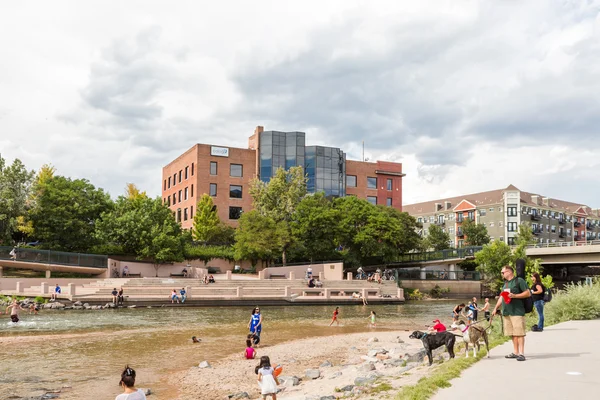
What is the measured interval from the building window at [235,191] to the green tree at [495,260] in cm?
3158

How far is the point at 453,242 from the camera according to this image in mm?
105625

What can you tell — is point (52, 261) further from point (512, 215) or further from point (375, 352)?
point (512, 215)

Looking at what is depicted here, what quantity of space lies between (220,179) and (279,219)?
13.3m

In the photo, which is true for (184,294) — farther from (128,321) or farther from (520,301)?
(520,301)

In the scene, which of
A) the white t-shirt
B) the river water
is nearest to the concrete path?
the white t-shirt

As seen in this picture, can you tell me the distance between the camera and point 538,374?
9.42 metres

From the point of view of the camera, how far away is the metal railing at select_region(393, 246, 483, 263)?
64.6 meters

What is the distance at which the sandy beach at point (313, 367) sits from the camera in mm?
12172

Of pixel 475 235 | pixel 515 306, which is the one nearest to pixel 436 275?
pixel 475 235

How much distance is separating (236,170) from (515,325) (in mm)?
62277

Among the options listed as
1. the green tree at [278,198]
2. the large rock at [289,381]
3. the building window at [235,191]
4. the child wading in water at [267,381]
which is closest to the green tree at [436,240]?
the building window at [235,191]

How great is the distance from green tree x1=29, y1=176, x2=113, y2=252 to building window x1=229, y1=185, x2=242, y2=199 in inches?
735

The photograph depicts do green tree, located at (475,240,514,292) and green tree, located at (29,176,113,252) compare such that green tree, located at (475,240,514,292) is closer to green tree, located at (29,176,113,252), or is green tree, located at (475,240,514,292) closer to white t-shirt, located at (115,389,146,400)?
green tree, located at (29,176,113,252)

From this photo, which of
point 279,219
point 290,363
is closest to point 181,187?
point 279,219
